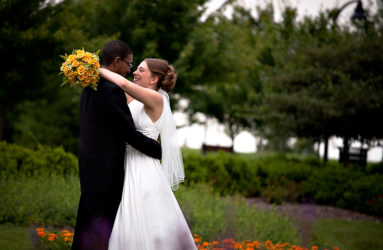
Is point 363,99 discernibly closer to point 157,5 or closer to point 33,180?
point 157,5

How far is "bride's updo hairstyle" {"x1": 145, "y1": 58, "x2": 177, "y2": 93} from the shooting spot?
4.40 m

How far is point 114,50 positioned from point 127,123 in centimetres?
71

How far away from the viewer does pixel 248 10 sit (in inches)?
1326

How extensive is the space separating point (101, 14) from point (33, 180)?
29.6 ft

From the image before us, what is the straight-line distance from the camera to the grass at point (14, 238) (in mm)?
5609

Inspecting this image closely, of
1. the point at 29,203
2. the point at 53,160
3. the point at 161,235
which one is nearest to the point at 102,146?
the point at 161,235

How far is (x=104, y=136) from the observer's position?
3826mm

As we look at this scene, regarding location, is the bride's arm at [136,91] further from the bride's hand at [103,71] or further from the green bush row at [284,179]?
the green bush row at [284,179]

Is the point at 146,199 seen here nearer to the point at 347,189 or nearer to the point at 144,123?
the point at 144,123

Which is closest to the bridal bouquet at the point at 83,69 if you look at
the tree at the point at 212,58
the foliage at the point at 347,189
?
the foliage at the point at 347,189

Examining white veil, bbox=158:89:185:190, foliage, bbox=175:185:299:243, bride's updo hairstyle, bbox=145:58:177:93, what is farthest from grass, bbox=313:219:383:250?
bride's updo hairstyle, bbox=145:58:177:93

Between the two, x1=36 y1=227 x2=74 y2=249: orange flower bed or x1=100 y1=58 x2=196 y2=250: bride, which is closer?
x1=100 y1=58 x2=196 y2=250: bride

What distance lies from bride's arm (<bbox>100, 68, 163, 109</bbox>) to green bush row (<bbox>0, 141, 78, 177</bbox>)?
5.58 metres

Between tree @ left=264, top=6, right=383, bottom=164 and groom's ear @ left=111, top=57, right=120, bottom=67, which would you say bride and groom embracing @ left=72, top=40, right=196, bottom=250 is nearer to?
groom's ear @ left=111, top=57, right=120, bottom=67
